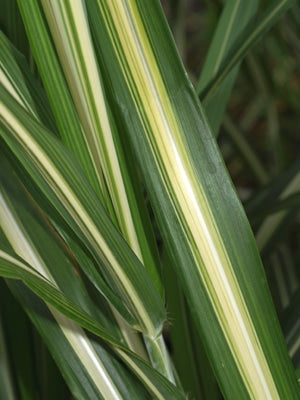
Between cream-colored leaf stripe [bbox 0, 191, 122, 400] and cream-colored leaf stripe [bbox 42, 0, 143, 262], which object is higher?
cream-colored leaf stripe [bbox 42, 0, 143, 262]

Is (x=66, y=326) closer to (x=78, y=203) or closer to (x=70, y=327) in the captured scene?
(x=70, y=327)

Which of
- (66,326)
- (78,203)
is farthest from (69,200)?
(66,326)

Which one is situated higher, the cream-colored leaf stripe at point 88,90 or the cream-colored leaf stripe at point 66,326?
the cream-colored leaf stripe at point 88,90

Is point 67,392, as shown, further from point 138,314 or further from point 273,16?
point 273,16

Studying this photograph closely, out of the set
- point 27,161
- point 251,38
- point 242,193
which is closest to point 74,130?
point 27,161
